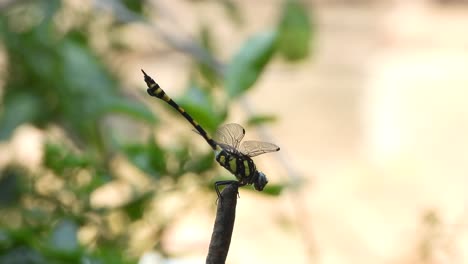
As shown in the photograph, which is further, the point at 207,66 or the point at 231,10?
the point at 231,10

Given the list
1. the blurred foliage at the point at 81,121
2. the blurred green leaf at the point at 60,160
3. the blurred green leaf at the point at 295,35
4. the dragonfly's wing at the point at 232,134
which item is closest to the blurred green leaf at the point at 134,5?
the blurred foliage at the point at 81,121

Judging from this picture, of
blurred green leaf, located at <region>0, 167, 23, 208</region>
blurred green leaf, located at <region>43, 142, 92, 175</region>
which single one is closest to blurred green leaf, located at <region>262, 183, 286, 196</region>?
blurred green leaf, located at <region>43, 142, 92, 175</region>

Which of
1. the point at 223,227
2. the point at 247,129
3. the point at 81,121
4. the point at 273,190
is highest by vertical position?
the point at 81,121

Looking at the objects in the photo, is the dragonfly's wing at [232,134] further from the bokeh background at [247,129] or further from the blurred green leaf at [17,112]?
the blurred green leaf at [17,112]

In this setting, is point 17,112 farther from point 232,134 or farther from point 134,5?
point 232,134

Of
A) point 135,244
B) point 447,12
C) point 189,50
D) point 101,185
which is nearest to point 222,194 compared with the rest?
point 101,185

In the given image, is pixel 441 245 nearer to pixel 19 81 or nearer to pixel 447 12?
pixel 19 81

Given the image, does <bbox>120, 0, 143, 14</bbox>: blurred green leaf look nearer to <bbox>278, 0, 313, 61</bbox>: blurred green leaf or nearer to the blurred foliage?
the blurred foliage

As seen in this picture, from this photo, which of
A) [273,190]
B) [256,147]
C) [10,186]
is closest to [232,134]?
[256,147]

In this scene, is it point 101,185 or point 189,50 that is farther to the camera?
point 189,50
